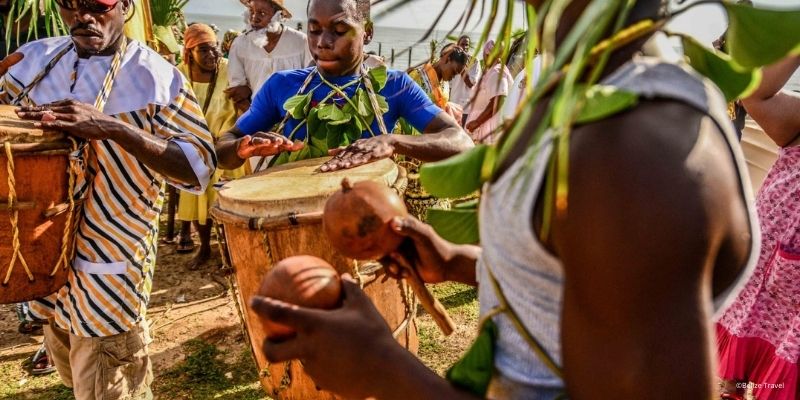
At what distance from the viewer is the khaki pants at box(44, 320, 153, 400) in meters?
2.45

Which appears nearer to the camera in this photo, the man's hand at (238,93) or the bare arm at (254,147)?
the bare arm at (254,147)

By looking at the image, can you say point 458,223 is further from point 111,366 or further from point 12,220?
point 111,366

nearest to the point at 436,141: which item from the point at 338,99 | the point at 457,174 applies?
the point at 338,99

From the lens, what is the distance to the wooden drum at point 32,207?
201 centimetres

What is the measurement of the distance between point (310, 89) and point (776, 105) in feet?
6.83

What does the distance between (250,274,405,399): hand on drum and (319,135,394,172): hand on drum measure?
139 cm

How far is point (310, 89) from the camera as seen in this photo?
2.96m

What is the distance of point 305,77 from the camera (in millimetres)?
Answer: 3049

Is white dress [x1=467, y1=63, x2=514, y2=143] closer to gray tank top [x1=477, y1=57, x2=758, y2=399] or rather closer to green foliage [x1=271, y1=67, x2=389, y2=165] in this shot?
gray tank top [x1=477, y1=57, x2=758, y2=399]

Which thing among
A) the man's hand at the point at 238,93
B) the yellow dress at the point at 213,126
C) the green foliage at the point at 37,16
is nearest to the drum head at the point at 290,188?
the green foliage at the point at 37,16

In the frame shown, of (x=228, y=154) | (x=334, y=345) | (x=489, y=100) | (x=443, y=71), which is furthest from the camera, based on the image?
(x=443, y=71)

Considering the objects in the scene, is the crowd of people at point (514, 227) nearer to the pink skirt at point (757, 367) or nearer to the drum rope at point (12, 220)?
Result: the pink skirt at point (757, 367)

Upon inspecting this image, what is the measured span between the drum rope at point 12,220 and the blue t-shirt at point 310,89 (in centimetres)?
115

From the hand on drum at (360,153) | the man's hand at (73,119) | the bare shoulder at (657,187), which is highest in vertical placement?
the bare shoulder at (657,187)
